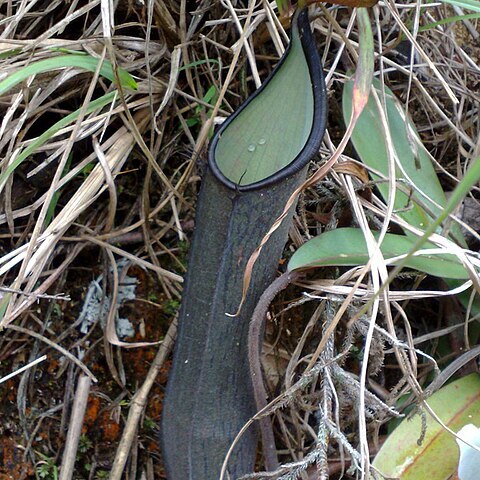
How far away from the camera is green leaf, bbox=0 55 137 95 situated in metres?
0.77

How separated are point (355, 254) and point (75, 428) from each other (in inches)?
19.7

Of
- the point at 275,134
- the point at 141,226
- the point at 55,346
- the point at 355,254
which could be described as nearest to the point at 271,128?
the point at 275,134

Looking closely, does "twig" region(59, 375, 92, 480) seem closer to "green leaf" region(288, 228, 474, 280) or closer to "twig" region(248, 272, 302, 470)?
"twig" region(248, 272, 302, 470)

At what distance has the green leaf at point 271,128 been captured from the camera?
0.80 metres

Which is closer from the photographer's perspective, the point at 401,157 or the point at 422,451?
the point at 422,451

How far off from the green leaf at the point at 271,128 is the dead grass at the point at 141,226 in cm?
12

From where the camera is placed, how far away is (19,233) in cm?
100

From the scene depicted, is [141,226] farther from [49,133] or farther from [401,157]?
[401,157]

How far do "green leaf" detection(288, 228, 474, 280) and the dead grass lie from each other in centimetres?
4

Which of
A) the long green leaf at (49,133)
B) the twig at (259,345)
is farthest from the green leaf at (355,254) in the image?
the long green leaf at (49,133)

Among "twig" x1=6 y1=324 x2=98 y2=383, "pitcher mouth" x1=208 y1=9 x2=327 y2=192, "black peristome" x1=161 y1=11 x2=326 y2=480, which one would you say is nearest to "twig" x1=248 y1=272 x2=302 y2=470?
"black peristome" x1=161 y1=11 x2=326 y2=480

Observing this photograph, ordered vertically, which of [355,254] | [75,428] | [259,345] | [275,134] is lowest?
[75,428]

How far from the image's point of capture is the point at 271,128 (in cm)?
84

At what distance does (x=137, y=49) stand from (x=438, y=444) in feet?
2.44
